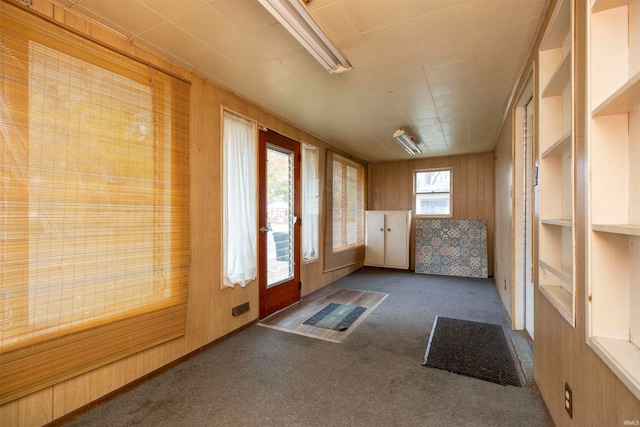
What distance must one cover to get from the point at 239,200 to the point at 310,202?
1476 millimetres

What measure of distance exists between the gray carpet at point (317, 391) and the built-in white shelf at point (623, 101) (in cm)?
169

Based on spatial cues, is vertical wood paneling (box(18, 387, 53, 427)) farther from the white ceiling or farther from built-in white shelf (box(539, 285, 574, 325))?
built-in white shelf (box(539, 285, 574, 325))

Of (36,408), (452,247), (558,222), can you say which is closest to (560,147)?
(558,222)

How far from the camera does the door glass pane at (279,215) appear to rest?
11.0ft

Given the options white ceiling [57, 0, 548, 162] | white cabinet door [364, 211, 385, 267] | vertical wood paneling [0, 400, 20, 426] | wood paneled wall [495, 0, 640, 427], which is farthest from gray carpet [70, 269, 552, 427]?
white cabinet door [364, 211, 385, 267]

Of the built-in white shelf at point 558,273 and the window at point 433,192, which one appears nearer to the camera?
the built-in white shelf at point 558,273

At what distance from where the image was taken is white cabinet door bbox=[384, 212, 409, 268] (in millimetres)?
5754

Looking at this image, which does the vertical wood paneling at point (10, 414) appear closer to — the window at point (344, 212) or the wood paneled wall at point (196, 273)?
the wood paneled wall at point (196, 273)

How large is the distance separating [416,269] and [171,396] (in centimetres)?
483

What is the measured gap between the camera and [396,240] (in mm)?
5816

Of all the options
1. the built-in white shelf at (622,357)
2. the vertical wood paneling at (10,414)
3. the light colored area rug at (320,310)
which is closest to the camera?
the built-in white shelf at (622,357)

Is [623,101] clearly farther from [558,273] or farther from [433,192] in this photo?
[433,192]

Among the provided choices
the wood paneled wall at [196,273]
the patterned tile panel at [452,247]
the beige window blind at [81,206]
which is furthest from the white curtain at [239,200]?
the patterned tile panel at [452,247]

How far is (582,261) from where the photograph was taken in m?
1.15
